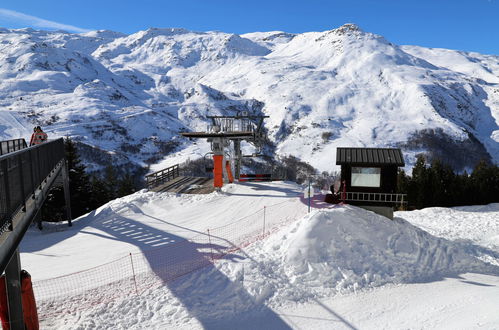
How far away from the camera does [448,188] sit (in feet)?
112

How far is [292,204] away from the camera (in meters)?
20.8

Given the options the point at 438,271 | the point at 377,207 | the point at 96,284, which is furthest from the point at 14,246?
the point at 377,207

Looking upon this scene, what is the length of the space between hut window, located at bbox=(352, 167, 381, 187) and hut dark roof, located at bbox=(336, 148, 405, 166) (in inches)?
18.5

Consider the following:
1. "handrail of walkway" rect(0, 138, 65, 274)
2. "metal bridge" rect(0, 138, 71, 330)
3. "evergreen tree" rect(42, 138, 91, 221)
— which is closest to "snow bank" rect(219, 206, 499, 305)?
"metal bridge" rect(0, 138, 71, 330)

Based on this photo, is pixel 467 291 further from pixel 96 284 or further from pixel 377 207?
pixel 96 284

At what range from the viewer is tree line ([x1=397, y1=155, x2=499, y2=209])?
109 ft

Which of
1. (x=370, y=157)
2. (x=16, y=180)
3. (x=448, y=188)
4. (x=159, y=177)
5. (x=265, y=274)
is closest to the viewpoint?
(x=16, y=180)

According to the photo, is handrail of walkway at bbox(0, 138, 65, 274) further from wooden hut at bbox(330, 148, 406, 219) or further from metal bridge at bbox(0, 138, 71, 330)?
wooden hut at bbox(330, 148, 406, 219)

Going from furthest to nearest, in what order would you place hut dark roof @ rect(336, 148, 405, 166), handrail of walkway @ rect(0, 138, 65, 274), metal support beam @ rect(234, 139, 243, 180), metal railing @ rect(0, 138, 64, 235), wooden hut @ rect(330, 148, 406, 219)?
metal support beam @ rect(234, 139, 243, 180), hut dark roof @ rect(336, 148, 405, 166), wooden hut @ rect(330, 148, 406, 219), metal railing @ rect(0, 138, 64, 235), handrail of walkway @ rect(0, 138, 65, 274)

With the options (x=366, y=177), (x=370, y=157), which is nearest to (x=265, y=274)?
(x=366, y=177)

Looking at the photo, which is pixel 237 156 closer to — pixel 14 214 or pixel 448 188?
pixel 14 214

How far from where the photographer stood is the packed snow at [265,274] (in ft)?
33.4

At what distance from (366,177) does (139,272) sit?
42.0 feet

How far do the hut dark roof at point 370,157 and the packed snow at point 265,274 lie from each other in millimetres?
2719
